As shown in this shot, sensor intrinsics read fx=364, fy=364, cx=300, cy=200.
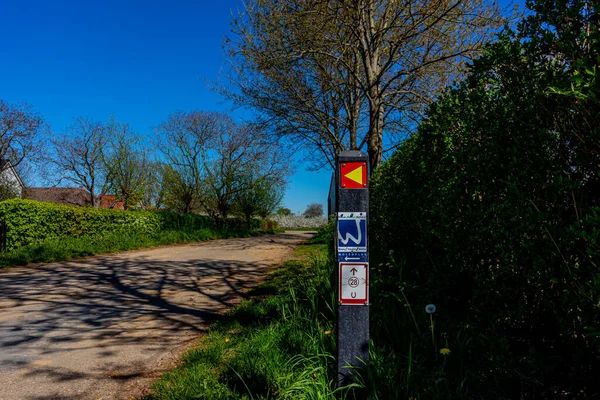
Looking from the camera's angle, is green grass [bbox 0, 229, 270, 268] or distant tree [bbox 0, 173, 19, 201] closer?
green grass [bbox 0, 229, 270, 268]

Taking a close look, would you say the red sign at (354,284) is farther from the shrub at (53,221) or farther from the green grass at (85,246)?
the shrub at (53,221)

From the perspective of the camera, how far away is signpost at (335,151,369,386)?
230cm

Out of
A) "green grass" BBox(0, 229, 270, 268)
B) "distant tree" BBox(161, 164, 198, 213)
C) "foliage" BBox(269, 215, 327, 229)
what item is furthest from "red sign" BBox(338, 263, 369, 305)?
"foliage" BBox(269, 215, 327, 229)

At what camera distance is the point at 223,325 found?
15.6 feet

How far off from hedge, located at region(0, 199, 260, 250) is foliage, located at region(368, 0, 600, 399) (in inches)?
538

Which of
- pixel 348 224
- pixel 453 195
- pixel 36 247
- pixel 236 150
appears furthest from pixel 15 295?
pixel 236 150

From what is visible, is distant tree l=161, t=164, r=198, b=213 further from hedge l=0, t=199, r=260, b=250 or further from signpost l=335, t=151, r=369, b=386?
signpost l=335, t=151, r=369, b=386

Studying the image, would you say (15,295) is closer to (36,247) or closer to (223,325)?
(223,325)

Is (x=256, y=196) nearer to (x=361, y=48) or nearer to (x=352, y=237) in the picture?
(x=361, y=48)

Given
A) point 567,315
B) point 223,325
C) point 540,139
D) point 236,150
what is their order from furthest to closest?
point 236,150 < point 223,325 < point 540,139 < point 567,315

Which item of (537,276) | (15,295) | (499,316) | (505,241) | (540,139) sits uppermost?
(540,139)

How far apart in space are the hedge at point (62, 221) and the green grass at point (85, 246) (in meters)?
0.37

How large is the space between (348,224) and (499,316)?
3.71 feet

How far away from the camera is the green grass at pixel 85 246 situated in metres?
10.9
